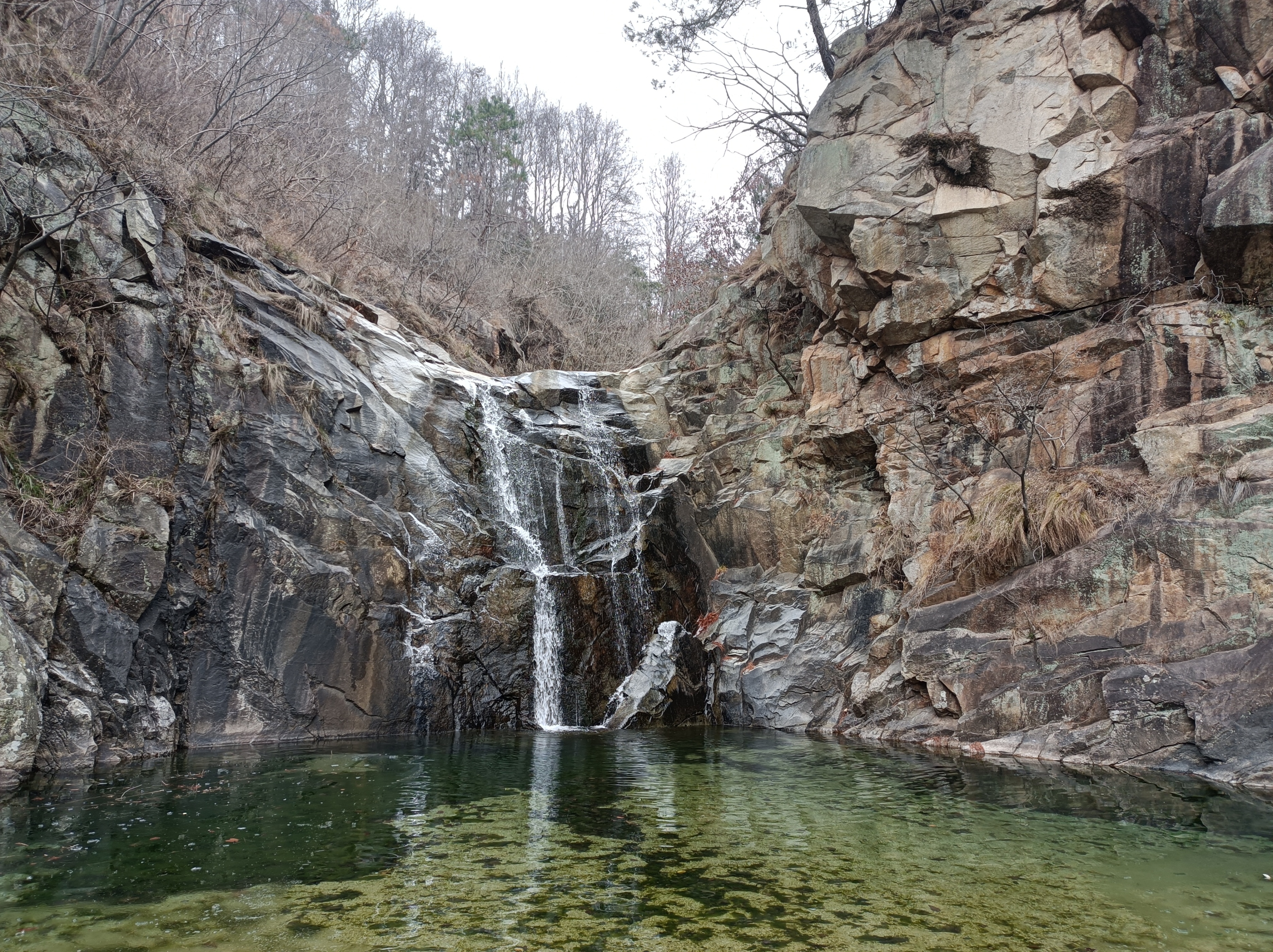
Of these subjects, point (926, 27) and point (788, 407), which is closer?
point (926, 27)

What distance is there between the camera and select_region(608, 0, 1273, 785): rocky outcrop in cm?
866

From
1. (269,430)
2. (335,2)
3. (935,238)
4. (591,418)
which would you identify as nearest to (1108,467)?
(935,238)

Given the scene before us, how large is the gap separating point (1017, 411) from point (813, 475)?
14.0 ft

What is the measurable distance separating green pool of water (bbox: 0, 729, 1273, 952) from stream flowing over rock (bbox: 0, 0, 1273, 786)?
196cm

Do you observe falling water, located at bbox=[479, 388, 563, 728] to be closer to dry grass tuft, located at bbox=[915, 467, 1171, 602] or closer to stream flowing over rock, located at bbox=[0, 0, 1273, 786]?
stream flowing over rock, located at bbox=[0, 0, 1273, 786]

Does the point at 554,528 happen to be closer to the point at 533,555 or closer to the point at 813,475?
the point at 533,555

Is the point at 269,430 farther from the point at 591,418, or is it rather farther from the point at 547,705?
the point at 591,418

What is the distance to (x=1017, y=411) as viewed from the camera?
452 inches

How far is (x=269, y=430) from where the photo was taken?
12.0 meters

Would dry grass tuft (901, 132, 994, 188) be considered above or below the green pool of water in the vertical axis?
above

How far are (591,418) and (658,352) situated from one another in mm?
2793

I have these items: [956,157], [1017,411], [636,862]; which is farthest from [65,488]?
[956,157]

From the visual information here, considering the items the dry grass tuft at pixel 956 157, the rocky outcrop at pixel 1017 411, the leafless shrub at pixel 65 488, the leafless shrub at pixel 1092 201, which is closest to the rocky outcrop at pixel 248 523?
the leafless shrub at pixel 65 488

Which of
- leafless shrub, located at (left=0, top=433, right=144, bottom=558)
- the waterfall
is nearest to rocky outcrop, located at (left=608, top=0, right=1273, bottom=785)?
the waterfall
